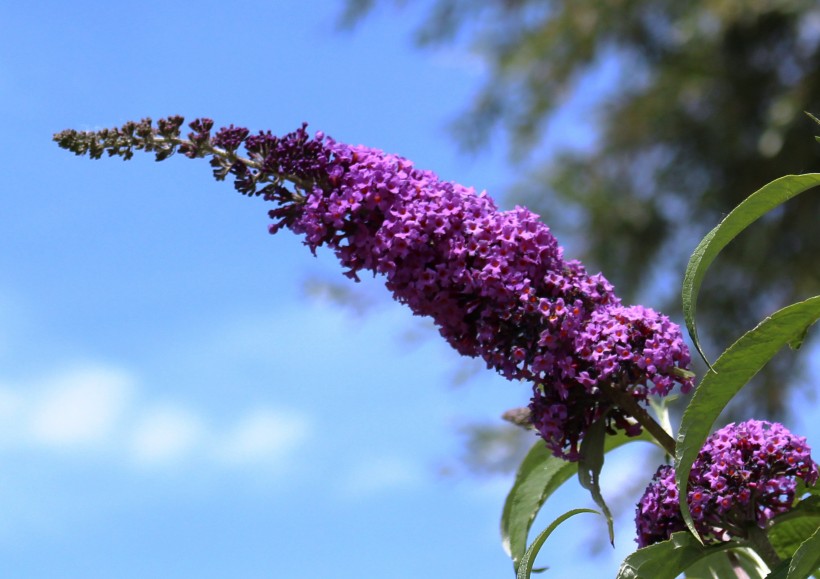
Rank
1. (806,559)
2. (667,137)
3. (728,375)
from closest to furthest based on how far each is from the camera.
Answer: (806,559) → (728,375) → (667,137)

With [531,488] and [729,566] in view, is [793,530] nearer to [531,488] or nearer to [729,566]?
[729,566]

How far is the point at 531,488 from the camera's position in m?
1.88

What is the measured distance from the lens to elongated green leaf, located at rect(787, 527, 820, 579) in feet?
4.12

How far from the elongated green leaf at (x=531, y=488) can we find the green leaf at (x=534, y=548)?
0.94 ft

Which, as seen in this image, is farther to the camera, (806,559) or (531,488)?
(531,488)

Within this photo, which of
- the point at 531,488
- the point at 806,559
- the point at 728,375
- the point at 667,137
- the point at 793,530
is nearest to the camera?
the point at 806,559

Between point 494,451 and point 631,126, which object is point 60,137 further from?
point 631,126

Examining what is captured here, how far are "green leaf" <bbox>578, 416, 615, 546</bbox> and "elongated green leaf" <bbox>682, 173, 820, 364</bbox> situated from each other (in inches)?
12.6

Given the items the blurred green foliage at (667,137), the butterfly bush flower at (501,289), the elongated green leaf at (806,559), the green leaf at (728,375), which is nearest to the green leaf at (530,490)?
the butterfly bush flower at (501,289)

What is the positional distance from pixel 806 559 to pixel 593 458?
1.31 feet

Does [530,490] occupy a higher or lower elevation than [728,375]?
higher

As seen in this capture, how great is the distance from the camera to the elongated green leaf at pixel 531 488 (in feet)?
5.97

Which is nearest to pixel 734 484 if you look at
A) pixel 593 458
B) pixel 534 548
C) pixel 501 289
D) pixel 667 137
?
pixel 593 458

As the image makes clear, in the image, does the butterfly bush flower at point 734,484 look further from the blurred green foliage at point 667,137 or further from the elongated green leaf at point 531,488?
the blurred green foliage at point 667,137
